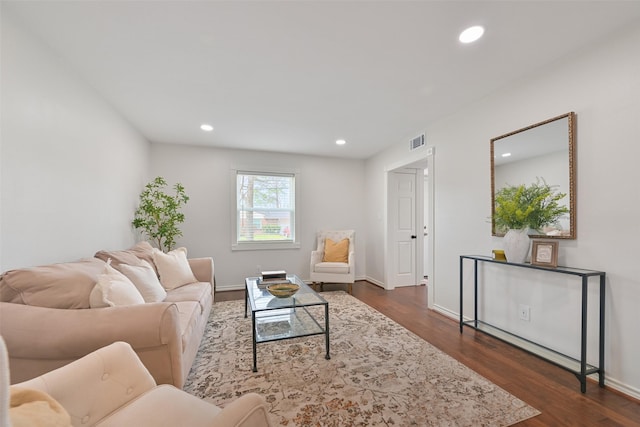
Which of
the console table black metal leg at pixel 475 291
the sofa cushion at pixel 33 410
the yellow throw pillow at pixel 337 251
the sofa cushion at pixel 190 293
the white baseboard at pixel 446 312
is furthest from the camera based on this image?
the yellow throw pillow at pixel 337 251

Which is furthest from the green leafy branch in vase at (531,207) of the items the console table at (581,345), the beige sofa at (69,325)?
the beige sofa at (69,325)

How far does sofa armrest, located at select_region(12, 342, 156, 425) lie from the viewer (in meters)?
0.94

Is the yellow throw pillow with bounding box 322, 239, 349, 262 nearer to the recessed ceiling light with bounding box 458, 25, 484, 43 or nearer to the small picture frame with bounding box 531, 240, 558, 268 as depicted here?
the small picture frame with bounding box 531, 240, 558, 268

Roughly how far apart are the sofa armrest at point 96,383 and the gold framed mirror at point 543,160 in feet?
9.27

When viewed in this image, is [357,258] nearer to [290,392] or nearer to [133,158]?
[290,392]

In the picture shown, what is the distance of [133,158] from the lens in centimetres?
347

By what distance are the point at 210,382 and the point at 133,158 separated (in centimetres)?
294

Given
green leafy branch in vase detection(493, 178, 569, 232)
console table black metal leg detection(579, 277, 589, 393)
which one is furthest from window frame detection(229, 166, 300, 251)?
console table black metal leg detection(579, 277, 589, 393)

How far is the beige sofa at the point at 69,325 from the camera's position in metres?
1.26

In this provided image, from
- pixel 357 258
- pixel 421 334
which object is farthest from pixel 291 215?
pixel 421 334

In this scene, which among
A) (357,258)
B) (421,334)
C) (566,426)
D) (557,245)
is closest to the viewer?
(566,426)

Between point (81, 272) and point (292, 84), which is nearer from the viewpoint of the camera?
point (81, 272)

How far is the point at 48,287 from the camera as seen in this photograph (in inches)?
57.7

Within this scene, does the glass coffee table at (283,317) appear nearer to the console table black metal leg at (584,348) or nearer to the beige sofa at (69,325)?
the beige sofa at (69,325)
